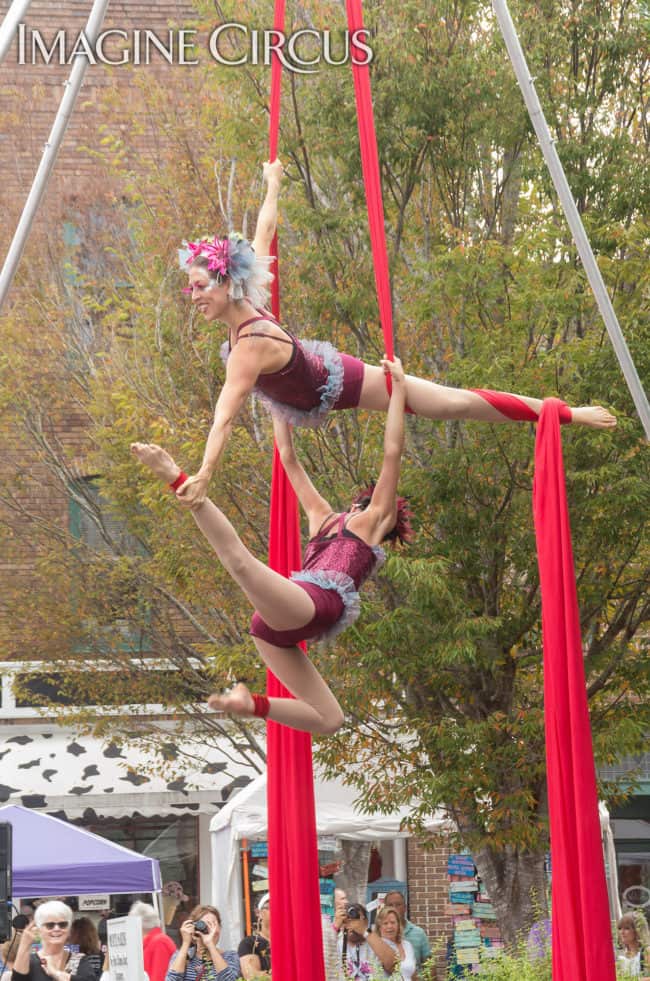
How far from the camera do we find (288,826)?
5.50 meters

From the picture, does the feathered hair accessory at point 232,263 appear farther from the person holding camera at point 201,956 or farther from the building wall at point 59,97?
the building wall at point 59,97

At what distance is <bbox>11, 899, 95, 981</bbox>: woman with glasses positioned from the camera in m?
6.48

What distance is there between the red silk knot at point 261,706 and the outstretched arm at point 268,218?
1715mm

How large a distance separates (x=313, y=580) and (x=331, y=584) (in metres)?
0.06

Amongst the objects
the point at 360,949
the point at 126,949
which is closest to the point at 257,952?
the point at 360,949

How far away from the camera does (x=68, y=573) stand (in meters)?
12.9

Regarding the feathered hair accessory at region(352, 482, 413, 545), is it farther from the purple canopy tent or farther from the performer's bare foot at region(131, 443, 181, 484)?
the purple canopy tent

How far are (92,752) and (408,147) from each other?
905 cm

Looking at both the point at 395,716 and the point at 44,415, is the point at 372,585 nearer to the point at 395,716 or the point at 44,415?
the point at 395,716

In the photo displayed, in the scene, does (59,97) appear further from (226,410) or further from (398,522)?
(226,410)

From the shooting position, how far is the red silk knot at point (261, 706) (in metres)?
4.33

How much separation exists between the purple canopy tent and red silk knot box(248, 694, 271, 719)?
18.1 feet

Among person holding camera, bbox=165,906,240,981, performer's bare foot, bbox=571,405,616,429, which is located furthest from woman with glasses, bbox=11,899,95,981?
performer's bare foot, bbox=571,405,616,429

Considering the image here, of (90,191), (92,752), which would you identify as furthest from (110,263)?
(92,752)
